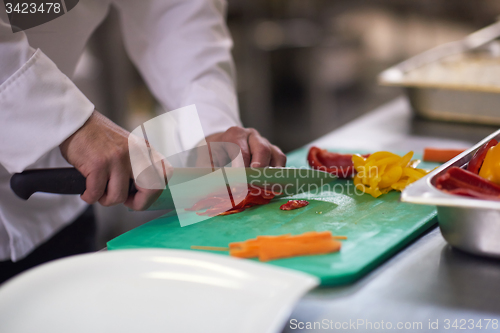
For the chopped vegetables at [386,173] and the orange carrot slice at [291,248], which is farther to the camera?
the chopped vegetables at [386,173]

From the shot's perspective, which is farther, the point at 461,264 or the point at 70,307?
the point at 461,264

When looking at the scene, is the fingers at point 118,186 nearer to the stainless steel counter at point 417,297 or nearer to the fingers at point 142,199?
the fingers at point 142,199

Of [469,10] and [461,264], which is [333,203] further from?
[469,10]

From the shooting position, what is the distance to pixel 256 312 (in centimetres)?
61

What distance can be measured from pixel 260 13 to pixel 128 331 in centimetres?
502

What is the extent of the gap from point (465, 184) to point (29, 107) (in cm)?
90

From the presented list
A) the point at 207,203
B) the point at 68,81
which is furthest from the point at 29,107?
the point at 207,203

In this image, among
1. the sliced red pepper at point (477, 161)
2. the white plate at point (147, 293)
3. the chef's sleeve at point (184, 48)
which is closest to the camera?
the white plate at point (147, 293)

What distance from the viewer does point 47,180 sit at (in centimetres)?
104

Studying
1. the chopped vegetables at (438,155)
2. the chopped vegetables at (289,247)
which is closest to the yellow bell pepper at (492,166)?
the chopped vegetables at (289,247)

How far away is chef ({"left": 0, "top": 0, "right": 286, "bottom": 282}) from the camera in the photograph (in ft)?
3.39

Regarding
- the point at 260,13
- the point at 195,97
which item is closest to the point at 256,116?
the point at 260,13

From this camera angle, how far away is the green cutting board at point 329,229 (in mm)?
850

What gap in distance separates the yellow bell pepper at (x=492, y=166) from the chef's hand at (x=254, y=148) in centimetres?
49
